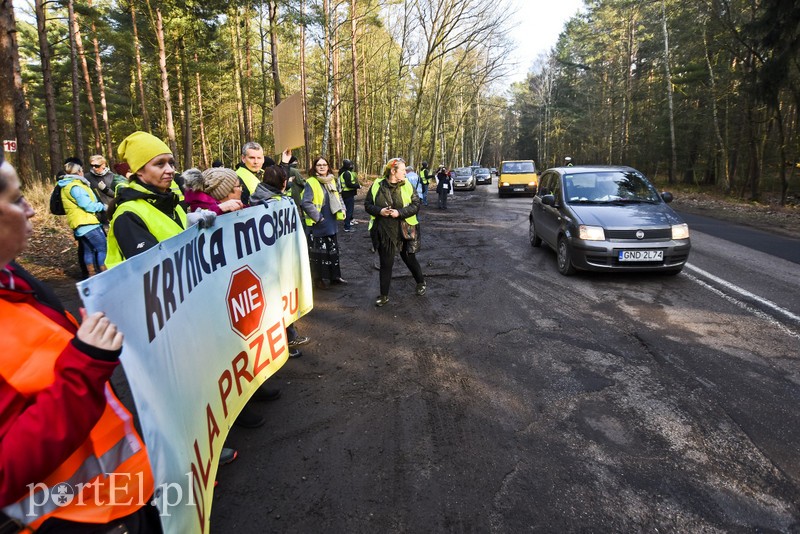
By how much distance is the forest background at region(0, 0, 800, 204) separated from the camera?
17328 mm

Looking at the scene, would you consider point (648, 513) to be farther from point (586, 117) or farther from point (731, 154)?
point (586, 117)

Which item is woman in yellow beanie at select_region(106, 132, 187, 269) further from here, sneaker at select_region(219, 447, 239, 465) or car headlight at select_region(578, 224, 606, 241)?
car headlight at select_region(578, 224, 606, 241)

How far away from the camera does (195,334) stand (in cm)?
229

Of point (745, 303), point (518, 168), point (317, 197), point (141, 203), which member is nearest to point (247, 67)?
point (518, 168)

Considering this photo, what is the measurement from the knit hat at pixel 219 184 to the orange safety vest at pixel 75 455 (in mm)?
2359

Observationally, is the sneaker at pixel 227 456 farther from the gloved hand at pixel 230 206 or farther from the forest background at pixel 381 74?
the forest background at pixel 381 74

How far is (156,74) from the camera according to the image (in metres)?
30.5

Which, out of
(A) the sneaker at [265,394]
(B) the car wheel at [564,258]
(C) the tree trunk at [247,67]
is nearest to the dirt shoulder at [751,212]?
(B) the car wheel at [564,258]

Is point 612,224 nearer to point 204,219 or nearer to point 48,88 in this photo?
point 204,219

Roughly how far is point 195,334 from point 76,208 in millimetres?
5738

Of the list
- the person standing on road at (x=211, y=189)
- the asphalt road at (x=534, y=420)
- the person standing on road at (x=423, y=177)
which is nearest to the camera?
the asphalt road at (x=534, y=420)

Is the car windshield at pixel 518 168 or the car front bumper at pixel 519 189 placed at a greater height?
the car windshield at pixel 518 168

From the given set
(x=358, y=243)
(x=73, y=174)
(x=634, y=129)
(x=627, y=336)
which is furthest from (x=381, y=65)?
(x=627, y=336)

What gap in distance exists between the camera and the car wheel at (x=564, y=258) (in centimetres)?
712
